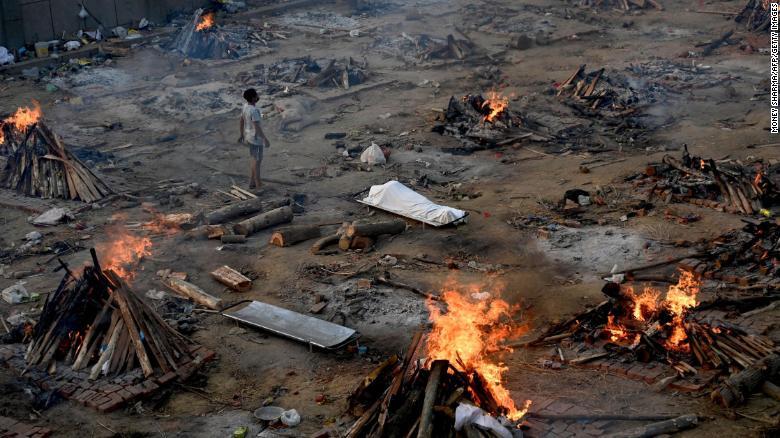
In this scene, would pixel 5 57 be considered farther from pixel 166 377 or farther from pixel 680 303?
pixel 680 303

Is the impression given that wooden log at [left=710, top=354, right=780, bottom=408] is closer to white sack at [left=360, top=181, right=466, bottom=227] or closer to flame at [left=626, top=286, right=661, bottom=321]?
flame at [left=626, top=286, right=661, bottom=321]

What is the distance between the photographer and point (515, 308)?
9.68m

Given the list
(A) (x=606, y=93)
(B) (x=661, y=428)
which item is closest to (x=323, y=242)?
(B) (x=661, y=428)

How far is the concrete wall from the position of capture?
21531 mm

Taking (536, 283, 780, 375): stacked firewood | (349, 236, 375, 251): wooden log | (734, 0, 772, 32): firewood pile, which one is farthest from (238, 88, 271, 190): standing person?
(734, 0, 772, 32): firewood pile

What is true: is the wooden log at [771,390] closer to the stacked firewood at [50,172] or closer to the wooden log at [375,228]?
the wooden log at [375,228]

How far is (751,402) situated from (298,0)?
25.1 m

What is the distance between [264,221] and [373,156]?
3862mm

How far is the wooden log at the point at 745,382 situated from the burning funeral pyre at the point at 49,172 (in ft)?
34.1

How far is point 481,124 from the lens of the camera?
17203 mm

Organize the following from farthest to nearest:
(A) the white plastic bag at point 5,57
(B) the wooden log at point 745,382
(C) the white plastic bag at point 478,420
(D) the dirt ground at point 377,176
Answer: (A) the white plastic bag at point 5,57 → (D) the dirt ground at point 377,176 → (B) the wooden log at point 745,382 → (C) the white plastic bag at point 478,420

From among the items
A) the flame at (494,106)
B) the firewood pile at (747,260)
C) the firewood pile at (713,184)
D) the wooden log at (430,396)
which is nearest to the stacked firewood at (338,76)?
the flame at (494,106)

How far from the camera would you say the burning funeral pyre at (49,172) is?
13.4 metres


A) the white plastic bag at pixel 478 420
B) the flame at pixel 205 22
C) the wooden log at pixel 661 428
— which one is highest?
the flame at pixel 205 22
